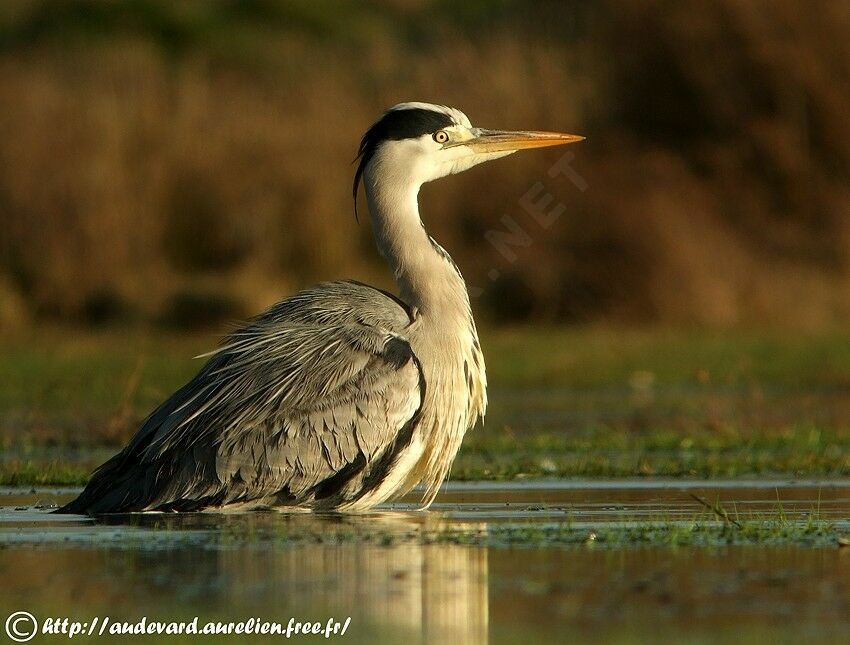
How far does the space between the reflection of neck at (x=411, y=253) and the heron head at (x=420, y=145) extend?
6 centimetres

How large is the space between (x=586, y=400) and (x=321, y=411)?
7557 mm

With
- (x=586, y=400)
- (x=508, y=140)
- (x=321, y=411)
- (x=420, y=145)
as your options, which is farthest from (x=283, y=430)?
(x=586, y=400)

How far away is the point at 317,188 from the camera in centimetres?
2309

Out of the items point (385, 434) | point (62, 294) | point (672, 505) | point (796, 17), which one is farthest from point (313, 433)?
point (796, 17)

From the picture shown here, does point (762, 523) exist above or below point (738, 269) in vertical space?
below

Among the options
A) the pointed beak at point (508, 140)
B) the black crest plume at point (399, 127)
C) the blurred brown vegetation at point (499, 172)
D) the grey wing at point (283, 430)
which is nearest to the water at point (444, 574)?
the grey wing at point (283, 430)

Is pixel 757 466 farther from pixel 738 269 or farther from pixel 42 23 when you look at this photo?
pixel 42 23

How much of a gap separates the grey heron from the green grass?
131 cm

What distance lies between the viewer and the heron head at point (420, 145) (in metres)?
10.5

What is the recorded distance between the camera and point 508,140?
36.1 ft

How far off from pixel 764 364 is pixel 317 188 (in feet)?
23.0

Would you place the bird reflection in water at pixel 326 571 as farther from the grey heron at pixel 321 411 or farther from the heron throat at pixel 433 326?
the heron throat at pixel 433 326

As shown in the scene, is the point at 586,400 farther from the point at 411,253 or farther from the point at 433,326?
the point at 433,326

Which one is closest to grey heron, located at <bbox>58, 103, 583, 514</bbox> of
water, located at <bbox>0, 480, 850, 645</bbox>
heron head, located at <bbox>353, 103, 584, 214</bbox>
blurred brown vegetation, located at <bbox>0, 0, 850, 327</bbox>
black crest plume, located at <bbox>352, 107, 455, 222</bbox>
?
water, located at <bbox>0, 480, 850, 645</bbox>
